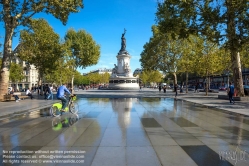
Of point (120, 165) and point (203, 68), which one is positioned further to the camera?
point (203, 68)

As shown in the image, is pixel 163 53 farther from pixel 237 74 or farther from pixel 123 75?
pixel 237 74

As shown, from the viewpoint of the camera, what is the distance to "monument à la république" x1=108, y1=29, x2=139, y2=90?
65750 mm

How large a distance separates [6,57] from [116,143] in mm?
20773

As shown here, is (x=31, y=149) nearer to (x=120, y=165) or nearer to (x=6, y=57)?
(x=120, y=165)

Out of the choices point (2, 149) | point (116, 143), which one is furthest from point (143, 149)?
point (2, 149)

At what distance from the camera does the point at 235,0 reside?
20.2 meters

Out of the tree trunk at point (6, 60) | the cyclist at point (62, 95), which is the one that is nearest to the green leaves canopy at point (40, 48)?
the tree trunk at point (6, 60)

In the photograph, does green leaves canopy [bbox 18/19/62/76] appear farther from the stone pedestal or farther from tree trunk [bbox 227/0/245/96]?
the stone pedestal

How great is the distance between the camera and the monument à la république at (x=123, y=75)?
216 feet

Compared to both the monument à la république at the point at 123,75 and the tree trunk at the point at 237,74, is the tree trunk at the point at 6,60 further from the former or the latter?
the monument à la république at the point at 123,75

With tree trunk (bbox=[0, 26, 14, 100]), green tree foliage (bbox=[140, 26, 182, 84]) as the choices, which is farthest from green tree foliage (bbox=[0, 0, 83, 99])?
green tree foliage (bbox=[140, 26, 182, 84])

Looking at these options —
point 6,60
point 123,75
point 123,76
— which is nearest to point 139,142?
point 6,60

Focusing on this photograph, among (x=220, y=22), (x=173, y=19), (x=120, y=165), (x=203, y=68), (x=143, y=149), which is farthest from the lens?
(x=203, y=68)

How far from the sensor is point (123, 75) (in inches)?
2665
